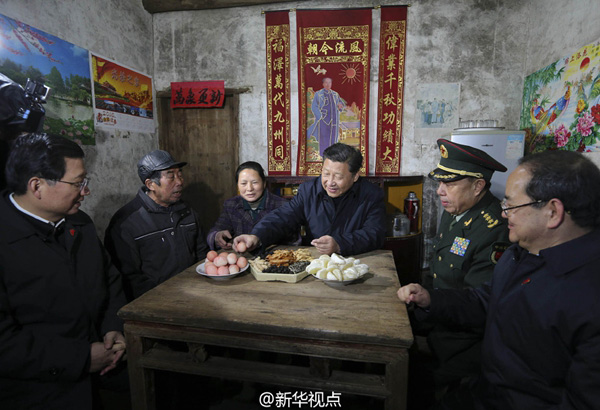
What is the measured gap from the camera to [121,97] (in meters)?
4.04

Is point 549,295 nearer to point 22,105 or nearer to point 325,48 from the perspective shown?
point 22,105

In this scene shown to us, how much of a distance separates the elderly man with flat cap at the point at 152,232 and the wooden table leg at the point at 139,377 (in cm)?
105

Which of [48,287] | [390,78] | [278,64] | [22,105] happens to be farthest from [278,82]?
[48,287]

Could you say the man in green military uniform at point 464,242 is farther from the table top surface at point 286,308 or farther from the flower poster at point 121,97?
the flower poster at point 121,97

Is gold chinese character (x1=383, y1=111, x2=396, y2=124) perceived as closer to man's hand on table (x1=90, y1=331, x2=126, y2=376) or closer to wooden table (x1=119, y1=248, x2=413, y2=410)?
wooden table (x1=119, y1=248, x2=413, y2=410)

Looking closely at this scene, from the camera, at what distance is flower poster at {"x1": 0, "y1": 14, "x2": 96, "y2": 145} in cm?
267

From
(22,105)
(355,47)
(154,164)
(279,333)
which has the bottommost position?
(279,333)

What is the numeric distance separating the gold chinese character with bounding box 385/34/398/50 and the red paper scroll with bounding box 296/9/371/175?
26 centimetres

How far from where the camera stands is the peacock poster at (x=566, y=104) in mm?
2791

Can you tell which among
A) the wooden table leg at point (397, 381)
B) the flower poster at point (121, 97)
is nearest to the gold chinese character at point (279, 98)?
the flower poster at point (121, 97)

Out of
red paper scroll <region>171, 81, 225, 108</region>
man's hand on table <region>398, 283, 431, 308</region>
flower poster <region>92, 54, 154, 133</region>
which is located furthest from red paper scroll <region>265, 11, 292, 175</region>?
man's hand on table <region>398, 283, 431, 308</region>

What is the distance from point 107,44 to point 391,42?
373cm

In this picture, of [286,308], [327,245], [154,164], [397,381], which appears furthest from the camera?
[154,164]

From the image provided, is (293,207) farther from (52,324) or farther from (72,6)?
(72,6)
